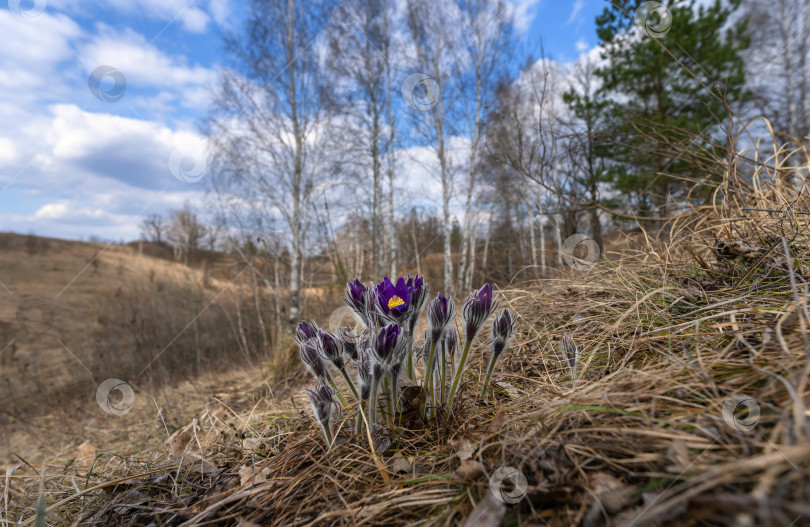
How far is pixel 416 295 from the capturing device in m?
1.05

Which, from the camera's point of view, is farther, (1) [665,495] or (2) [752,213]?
(2) [752,213]

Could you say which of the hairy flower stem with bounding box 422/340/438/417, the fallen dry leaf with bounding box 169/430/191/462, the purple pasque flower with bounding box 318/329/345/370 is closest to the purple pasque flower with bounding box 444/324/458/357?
the hairy flower stem with bounding box 422/340/438/417

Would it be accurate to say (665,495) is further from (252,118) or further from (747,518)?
(252,118)

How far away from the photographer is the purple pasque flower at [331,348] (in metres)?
1.06

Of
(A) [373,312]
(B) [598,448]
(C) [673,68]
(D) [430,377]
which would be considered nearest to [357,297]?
(A) [373,312]

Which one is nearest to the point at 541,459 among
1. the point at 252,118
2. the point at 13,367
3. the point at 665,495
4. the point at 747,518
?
the point at 665,495

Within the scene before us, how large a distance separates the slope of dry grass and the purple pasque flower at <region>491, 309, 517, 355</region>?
182 mm

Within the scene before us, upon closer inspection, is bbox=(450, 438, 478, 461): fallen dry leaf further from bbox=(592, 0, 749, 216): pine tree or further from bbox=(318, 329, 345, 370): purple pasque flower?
bbox=(592, 0, 749, 216): pine tree

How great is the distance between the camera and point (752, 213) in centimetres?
172

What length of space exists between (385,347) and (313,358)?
1.05ft

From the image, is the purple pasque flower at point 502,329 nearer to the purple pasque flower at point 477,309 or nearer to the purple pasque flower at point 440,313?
the purple pasque flower at point 477,309

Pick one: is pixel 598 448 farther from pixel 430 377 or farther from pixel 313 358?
pixel 313 358

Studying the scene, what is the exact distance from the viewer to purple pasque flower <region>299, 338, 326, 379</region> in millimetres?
1088

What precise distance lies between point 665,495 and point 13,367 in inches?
517
